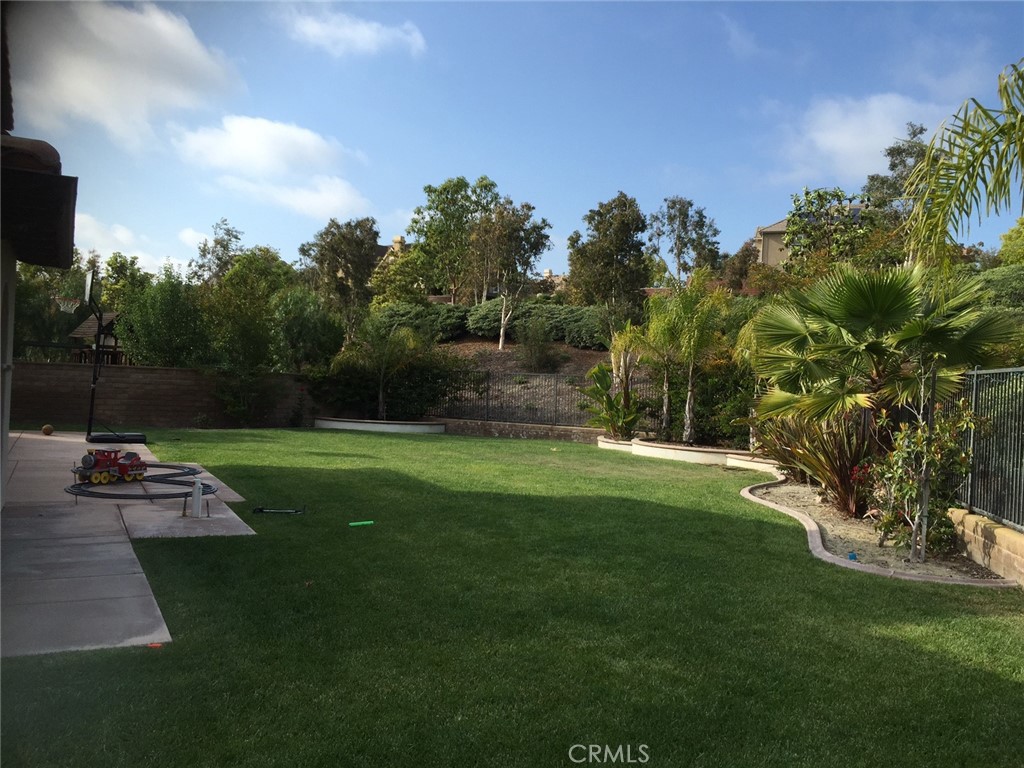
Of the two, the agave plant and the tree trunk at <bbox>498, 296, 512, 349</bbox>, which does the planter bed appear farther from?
the tree trunk at <bbox>498, 296, 512, 349</bbox>

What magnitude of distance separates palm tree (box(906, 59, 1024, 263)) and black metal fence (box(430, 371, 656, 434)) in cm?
1449

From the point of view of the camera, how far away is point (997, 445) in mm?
7035

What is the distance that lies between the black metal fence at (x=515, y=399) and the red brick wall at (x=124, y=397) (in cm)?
511

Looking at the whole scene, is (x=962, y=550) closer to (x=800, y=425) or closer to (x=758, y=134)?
(x=800, y=425)

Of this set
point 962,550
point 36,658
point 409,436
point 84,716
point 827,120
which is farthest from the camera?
point 409,436

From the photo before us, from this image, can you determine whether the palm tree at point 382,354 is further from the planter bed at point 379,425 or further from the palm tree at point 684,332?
the palm tree at point 684,332

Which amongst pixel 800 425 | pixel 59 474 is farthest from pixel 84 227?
pixel 800 425

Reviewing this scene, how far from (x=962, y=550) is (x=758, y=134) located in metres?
8.03

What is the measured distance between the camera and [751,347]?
47.6 feet

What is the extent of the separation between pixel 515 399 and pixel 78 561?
17.4 meters

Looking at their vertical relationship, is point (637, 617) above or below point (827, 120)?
below

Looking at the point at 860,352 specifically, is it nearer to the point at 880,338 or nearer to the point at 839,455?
the point at 880,338

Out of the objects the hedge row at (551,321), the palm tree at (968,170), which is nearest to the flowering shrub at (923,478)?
the palm tree at (968,170)

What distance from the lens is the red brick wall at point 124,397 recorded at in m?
18.2
